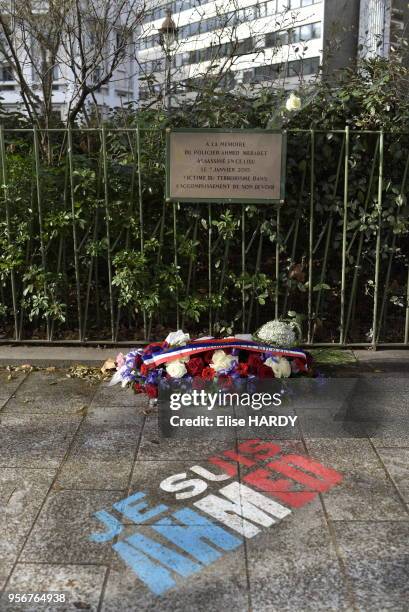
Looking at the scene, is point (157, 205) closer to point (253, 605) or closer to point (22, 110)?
point (22, 110)

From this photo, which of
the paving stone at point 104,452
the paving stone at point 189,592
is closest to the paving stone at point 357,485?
the paving stone at point 189,592

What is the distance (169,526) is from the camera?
292cm

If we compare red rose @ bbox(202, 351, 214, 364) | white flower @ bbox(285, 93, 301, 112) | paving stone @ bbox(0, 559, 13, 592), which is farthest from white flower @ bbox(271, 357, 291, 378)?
paving stone @ bbox(0, 559, 13, 592)

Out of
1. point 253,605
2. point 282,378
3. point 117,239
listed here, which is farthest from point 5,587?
point 117,239

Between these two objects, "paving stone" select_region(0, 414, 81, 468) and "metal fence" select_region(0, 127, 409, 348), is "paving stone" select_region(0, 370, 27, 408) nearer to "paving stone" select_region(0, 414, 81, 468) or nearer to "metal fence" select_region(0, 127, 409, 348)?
"paving stone" select_region(0, 414, 81, 468)

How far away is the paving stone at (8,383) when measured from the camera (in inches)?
185

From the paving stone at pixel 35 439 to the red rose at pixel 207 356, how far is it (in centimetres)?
95

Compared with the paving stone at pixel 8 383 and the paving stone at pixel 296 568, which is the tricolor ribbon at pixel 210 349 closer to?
the paving stone at pixel 8 383

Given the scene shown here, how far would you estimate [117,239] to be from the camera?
17.9ft

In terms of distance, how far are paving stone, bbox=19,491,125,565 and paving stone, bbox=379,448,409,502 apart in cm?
142

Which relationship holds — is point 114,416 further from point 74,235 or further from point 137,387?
point 74,235

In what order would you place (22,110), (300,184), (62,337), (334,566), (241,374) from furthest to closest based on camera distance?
(22,110) → (62,337) → (300,184) → (241,374) → (334,566)

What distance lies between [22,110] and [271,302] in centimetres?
326

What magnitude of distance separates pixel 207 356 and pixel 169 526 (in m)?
1.75
